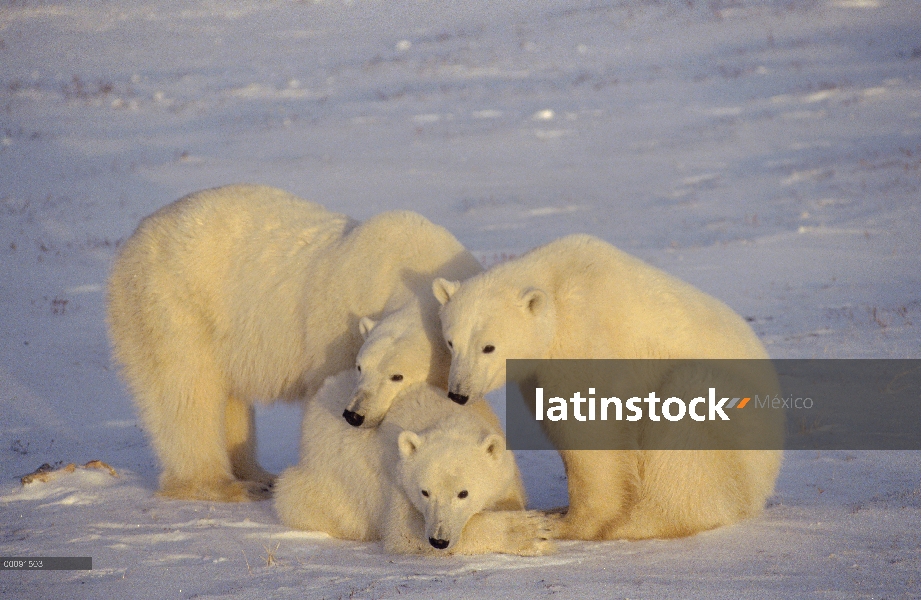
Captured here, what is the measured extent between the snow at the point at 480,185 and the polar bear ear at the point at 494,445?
0.58 m

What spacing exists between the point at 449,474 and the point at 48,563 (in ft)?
7.20

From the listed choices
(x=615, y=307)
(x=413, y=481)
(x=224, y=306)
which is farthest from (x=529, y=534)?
(x=224, y=306)

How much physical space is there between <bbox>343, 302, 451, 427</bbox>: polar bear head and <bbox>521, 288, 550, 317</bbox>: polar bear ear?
68 cm

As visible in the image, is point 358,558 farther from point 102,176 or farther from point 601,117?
point 601,117

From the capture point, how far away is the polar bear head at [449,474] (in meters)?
5.24

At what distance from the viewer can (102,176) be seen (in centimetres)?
1994

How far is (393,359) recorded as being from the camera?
5.77m

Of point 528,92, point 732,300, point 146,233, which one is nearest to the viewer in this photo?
point 146,233

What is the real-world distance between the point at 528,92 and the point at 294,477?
66.0 ft

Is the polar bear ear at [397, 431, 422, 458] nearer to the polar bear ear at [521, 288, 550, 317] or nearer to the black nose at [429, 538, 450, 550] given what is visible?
the black nose at [429, 538, 450, 550]

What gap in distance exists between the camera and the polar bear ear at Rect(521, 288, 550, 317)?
216 inches

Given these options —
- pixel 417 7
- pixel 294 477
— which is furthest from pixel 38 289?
pixel 417 7

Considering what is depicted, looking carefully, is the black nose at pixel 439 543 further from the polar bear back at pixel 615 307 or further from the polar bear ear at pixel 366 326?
the polar bear ear at pixel 366 326

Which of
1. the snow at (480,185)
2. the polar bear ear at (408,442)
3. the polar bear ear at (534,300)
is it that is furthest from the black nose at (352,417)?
the polar bear ear at (534,300)
